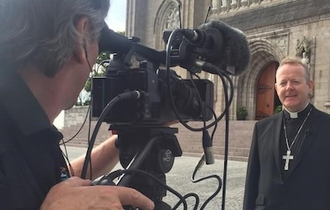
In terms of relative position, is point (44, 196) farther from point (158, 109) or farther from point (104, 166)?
point (104, 166)

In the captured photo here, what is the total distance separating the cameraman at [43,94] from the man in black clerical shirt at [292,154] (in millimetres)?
2073

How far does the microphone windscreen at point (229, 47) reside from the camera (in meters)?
1.43

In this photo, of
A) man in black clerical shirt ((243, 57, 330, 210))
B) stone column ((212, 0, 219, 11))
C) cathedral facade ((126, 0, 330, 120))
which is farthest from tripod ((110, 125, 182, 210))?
stone column ((212, 0, 219, 11))

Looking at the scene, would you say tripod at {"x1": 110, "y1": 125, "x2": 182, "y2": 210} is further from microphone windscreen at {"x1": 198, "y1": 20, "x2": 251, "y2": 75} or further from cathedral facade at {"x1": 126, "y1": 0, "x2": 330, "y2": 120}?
cathedral facade at {"x1": 126, "y1": 0, "x2": 330, "y2": 120}

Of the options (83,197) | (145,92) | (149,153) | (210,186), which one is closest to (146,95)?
(145,92)

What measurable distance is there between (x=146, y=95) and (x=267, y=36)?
662 inches

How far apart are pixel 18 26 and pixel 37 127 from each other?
0.69 ft

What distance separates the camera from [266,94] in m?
18.9

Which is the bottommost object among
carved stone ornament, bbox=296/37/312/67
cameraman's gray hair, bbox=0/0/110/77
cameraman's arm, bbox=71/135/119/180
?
cameraman's arm, bbox=71/135/119/180

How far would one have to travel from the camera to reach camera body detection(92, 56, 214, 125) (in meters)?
1.24

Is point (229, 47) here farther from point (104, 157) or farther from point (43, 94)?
point (43, 94)

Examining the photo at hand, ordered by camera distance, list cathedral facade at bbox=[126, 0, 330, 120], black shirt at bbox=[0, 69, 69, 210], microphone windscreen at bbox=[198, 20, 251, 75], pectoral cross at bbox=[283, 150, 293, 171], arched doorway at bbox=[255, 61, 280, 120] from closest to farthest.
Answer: black shirt at bbox=[0, 69, 69, 210], microphone windscreen at bbox=[198, 20, 251, 75], pectoral cross at bbox=[283, 150, 293, 171], cathedral facade at bbox=[126, 0, 330, 120], arched doorway at bbox=[255, 61, 280, 120]

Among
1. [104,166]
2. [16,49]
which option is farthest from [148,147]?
[16,49]

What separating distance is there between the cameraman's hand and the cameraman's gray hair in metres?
0.24
